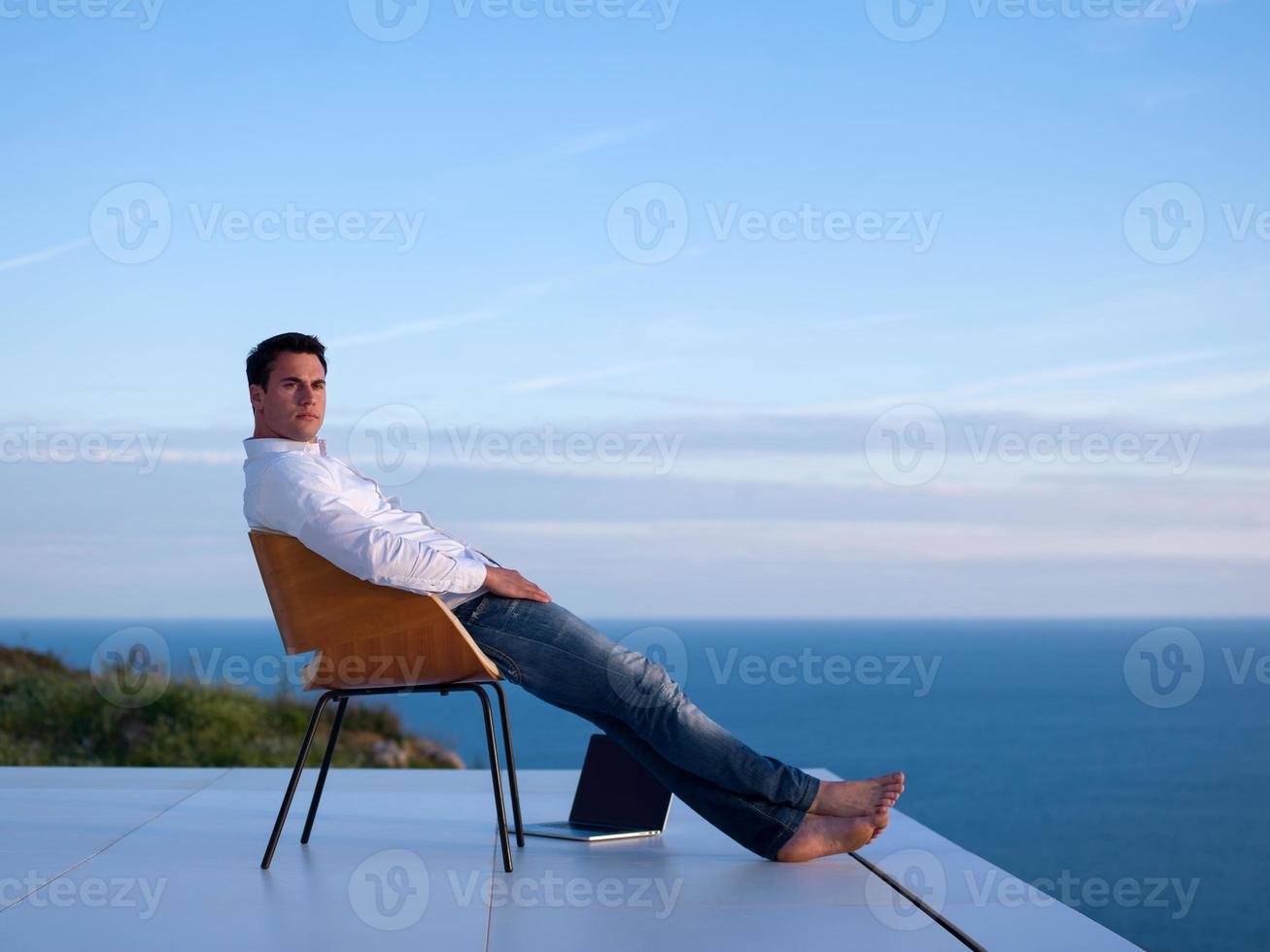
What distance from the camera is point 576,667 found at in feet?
8.65

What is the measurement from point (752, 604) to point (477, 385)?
5225 millimetres

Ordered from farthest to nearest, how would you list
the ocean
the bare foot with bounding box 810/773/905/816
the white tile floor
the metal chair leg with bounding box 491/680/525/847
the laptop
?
the ocean → the laptop → the bare foot with bounding box 810/773/905/816 → the metal chair leg with bounding box 491/680/525/847 → the white tile floor

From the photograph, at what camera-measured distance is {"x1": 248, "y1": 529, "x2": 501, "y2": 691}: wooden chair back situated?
2.50 m

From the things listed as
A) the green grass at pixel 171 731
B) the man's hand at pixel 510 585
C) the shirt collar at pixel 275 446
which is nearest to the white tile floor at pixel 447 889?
the man's hand at pixel 510 585

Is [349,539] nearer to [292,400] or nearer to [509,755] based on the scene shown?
[292,400]

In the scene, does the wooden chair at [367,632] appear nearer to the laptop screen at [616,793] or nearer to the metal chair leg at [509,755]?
the metal chair leg at [509,755]

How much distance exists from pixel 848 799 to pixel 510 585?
0.83m

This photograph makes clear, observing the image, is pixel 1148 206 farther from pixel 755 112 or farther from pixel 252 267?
pixel 252 267

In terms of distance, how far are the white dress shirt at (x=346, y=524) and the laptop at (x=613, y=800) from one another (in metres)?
0.76

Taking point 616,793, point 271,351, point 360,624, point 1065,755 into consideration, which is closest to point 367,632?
point 360,624

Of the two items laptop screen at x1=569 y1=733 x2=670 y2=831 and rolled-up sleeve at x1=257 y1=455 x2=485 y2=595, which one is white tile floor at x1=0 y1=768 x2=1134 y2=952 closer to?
laptop screen at x1=569 y1=733 x2=670 y2=831

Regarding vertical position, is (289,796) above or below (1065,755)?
above

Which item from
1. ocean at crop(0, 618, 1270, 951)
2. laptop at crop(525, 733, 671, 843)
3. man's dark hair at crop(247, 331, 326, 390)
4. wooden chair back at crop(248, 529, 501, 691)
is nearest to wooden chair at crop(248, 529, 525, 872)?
wooden chair back at crop(248, 529, 501, 691)

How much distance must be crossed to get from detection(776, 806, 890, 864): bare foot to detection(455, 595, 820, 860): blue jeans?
0.02 m
